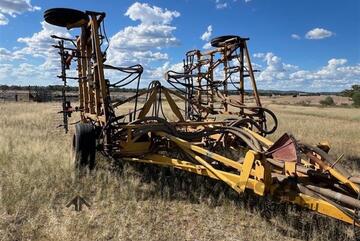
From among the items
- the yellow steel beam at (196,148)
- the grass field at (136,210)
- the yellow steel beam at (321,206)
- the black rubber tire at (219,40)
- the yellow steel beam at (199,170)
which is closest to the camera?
the yellow steel beam at (321,206)

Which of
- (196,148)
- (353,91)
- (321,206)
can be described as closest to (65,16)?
(196,148)

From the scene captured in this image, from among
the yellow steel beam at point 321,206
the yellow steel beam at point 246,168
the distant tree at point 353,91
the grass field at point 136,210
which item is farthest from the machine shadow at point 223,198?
the distant tree at point 353,91

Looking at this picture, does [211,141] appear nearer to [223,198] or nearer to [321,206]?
[223,198]

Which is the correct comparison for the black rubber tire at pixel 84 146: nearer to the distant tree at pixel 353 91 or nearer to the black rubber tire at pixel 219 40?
the black rubber tire at pixel 219 40

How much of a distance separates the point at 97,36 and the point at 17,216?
11.5ft

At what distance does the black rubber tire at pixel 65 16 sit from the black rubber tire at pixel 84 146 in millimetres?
2455

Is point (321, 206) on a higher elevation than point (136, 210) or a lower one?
higher

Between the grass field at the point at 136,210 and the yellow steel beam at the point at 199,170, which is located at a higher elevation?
the yellow steel beam at the point at 199,170

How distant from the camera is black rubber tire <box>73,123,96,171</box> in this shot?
23.0 feet

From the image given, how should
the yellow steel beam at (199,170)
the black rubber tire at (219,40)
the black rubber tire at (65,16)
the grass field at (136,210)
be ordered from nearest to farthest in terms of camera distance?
the yellow steel beam at (199,170)
the grass field at (136,210)
the black rubber tire at (65,16)
the black rubber tire at (219,40)

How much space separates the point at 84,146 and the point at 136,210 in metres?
2.05

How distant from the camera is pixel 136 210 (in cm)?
544

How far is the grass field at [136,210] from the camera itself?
4703 millimetres

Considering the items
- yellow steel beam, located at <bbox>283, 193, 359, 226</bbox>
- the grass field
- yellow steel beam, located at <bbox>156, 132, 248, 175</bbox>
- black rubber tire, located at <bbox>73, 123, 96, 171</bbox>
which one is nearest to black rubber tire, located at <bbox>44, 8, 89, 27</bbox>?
black rubber tire, located at <bbox>73, 123, 96, 171</bbox>
